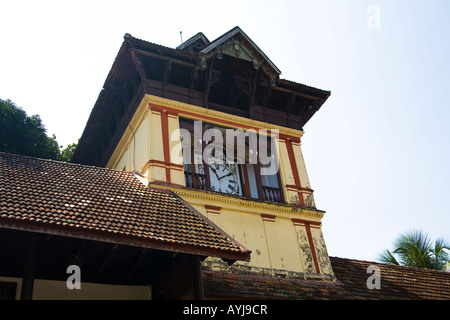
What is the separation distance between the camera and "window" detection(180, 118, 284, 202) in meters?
13.1

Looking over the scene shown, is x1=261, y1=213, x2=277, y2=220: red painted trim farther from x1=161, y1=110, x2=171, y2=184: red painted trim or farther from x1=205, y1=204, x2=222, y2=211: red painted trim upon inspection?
x1=161, y1=110, x2=171, y2=184: red painted trim

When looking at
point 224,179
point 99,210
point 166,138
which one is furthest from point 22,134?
point 99,210

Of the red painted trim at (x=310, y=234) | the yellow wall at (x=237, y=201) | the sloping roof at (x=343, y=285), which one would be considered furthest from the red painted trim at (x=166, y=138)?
the red painted trim at (x=310, y=234)

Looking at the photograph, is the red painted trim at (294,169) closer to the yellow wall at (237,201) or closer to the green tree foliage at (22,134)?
the yellow wall at (237,201)

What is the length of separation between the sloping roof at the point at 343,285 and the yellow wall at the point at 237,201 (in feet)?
1.79

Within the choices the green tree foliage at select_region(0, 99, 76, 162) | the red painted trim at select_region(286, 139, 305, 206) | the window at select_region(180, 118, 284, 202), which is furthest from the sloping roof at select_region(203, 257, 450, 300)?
the green tree foliage at select_region(0, 99, 76, 162)

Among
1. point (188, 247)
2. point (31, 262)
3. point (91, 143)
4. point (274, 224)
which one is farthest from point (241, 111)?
point (31, 262)

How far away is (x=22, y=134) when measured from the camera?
1886 cm

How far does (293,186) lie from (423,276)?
512cm

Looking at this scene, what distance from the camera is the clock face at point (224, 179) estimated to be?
13.1 meters

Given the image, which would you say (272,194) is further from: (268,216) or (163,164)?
(163,164)

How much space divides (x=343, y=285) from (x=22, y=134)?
1293 centimetres

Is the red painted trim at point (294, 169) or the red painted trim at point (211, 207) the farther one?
the red painted trim at point (294, 169)

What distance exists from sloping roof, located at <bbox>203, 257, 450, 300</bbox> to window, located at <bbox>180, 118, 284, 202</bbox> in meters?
2.48
